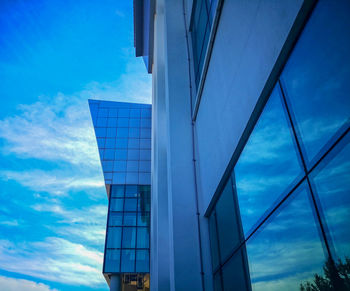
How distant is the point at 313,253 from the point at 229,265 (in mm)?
3643

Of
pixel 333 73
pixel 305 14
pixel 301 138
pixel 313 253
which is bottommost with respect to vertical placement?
pixel 313 253

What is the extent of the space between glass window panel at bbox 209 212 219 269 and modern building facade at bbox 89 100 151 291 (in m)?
23.0

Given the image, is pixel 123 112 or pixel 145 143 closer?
pixel 145 143

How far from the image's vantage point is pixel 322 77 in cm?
310

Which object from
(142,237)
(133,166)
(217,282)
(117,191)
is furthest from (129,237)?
(217,282)

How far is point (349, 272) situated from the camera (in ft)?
8.56

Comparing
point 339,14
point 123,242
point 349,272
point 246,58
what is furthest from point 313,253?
point 123,242

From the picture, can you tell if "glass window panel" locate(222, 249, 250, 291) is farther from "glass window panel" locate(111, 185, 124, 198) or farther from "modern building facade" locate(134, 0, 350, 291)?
"glass window panel" locate(111, 185, 124, 198)

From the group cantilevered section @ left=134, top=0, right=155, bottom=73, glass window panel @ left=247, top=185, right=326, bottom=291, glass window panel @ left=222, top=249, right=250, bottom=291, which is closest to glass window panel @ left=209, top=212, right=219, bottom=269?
glass window panel @ left=222, top=249, right=250, bottom=291

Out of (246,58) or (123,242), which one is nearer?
(246,58)

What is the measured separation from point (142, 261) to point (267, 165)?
27.6 m

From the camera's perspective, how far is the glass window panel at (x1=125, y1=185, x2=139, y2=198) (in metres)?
32.8

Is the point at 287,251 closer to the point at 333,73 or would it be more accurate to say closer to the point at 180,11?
the point at 333,73

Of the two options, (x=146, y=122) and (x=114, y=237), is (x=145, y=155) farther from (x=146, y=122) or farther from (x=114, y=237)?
(x=114, y=237)
